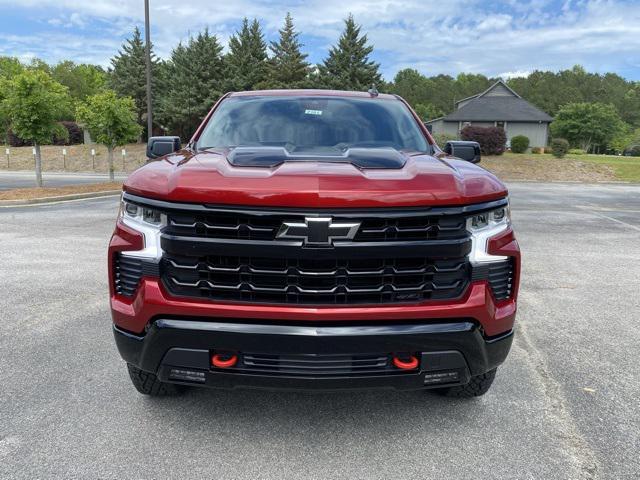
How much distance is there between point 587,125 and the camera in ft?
246

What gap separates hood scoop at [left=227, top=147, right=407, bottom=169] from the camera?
2.65 metres

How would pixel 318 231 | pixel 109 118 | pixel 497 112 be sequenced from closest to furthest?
pixel 318 231
pixel 109 118
pixel 497 112

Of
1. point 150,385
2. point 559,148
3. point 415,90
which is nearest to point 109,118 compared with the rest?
point 150,385

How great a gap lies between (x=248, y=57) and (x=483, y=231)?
45.1 meters

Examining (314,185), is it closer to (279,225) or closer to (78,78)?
(279,225)

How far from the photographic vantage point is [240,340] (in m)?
2.33

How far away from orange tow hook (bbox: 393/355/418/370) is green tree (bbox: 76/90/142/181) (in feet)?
Answer: 62.4

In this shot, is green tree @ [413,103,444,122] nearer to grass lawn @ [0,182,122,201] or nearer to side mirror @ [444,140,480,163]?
grass lawn @ [0,182,122,201]

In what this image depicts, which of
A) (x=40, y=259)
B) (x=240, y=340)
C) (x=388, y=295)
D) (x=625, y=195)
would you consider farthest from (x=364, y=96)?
(x=625, y=195)

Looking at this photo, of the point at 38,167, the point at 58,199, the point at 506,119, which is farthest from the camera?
the point at 506,119

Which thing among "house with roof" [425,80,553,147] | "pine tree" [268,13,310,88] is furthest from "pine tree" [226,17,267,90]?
"house with roof" [425,80,553,147]

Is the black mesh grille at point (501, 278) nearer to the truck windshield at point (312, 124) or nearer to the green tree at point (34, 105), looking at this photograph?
the truck windshield at point (312, 124)

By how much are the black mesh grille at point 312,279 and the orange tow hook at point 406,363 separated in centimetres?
27

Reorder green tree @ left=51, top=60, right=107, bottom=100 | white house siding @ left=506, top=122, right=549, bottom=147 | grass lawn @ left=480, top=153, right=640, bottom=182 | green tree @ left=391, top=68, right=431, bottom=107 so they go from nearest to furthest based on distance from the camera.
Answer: grass lawn @ left=480, top=153, right=640, bottom=182 → white house siding @ left=506, top=122, right=549, bottom=147 → green tree @ left=51, top=60, right=107, bottom=100 → green tree @ left=391, top=68, right=431, bottom=107
